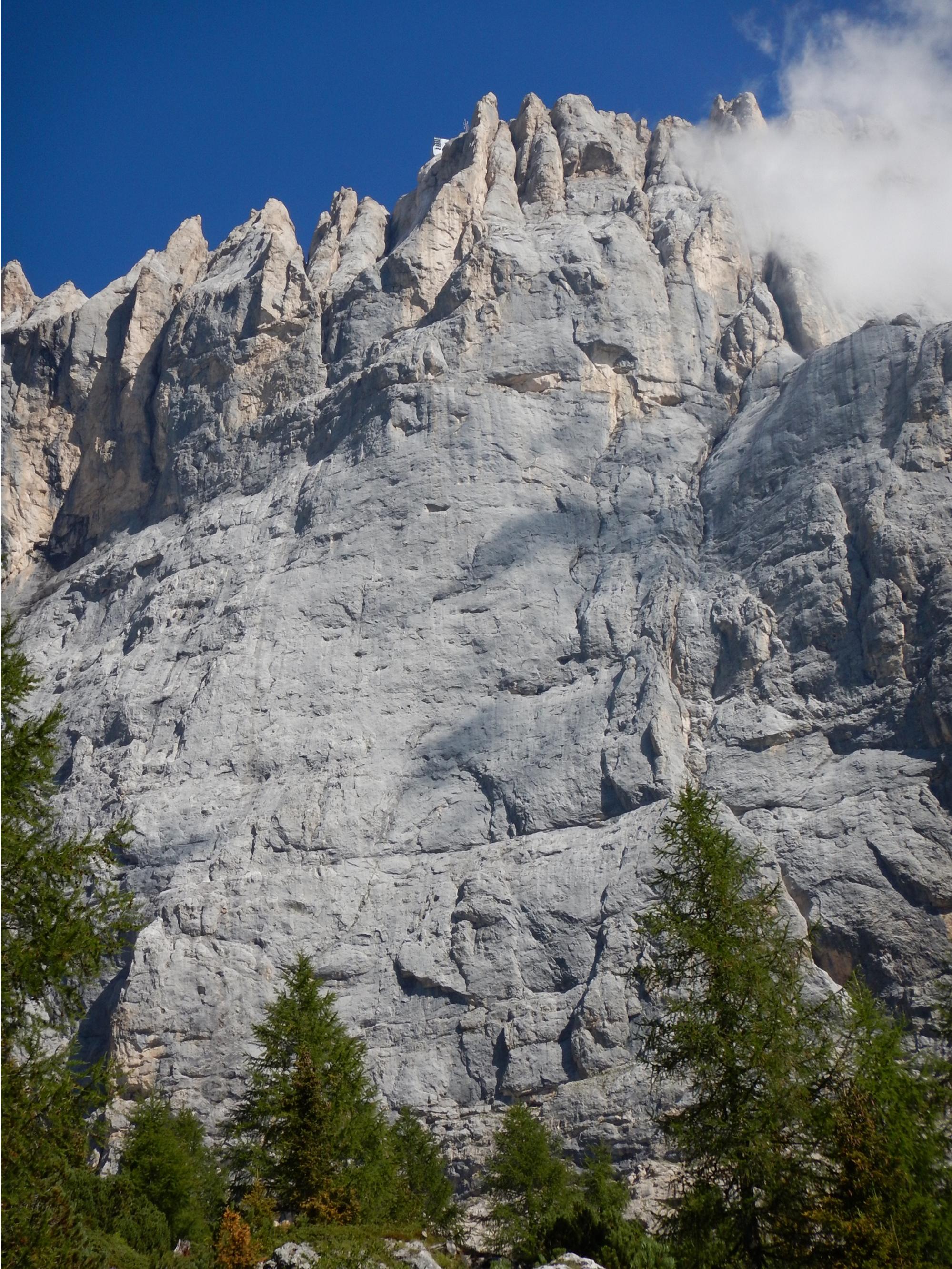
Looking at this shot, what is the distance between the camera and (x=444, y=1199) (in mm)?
27219

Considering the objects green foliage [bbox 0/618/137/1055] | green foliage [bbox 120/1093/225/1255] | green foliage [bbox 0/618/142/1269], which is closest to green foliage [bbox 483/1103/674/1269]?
green foliage [bbox 120/1093/225/1255]

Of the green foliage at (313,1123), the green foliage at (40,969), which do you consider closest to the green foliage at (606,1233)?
the green foliage at (313,1123)

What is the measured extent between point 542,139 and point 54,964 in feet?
196

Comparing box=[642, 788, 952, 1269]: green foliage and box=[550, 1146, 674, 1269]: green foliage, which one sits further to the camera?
box=[550, 1146, 674, 1269]: green foliage

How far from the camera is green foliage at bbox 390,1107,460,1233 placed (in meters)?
24.3

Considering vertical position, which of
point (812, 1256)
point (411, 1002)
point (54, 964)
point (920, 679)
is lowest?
point (812, 1256)

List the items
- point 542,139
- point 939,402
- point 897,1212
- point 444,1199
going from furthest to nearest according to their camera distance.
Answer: point 542,139, point 939,402, point 444,1199, point 897,1212

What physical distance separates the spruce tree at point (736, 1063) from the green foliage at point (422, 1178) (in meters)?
9.69

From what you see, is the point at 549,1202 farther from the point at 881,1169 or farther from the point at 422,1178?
the point at 881,1169

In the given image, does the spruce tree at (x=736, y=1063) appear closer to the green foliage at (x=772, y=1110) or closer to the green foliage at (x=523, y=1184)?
the green foliage at (x=772, y=1110)

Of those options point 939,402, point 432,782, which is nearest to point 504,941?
point 432,782

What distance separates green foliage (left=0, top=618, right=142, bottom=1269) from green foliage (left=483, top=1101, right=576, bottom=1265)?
14.8 m

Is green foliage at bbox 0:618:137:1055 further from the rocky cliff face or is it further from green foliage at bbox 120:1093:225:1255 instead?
the rocky cliff face

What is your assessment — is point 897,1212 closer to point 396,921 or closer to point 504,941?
point 504,941
